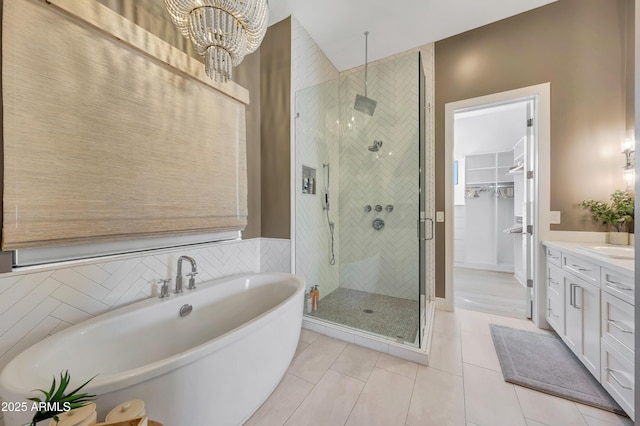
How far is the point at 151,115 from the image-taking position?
4.97 feet

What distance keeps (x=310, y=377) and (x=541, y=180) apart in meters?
2.86

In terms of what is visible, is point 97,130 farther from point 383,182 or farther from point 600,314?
point 600,314

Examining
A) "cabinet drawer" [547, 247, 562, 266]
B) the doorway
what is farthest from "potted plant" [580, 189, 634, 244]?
the doorway

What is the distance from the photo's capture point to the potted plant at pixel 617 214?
75.9 inches

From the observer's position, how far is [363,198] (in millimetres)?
2834

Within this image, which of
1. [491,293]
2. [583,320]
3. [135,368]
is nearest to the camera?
[135,368]

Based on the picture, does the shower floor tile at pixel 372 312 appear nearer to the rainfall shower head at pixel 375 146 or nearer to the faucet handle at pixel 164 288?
the faucet handle at pixel 164 288

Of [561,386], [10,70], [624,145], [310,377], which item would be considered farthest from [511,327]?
[10,70]

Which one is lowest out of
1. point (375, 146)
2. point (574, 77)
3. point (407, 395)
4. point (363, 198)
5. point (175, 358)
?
point (407, 395)

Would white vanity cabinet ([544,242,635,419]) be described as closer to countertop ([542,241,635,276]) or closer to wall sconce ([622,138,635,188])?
countertop ([542,241,635,276])

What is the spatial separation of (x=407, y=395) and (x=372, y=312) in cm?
97

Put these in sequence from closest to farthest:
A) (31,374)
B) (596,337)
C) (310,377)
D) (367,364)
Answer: (31,374) < (596,337) < (310,377) < (367,364)

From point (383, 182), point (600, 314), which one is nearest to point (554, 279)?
point (600, 314)

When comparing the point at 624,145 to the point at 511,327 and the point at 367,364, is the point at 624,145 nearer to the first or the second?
the point at 511,327
